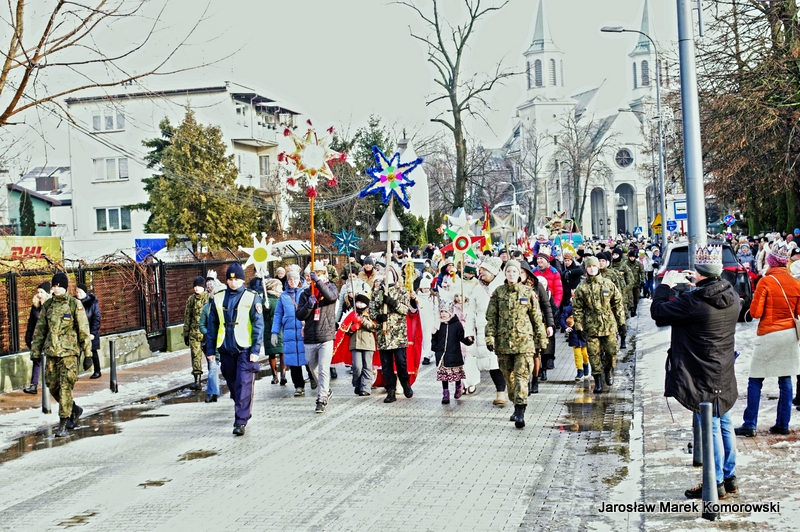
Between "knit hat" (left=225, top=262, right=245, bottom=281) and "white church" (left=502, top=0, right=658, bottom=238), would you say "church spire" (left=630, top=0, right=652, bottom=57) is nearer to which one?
"white church" (left=502, top=0, right=658, bottom=238)

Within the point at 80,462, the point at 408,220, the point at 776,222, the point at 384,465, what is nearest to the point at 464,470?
the point at 384,465

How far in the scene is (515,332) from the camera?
35.4 ft

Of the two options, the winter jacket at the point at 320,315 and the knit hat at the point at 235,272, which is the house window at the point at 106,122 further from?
the knit hat at the point at 235,272

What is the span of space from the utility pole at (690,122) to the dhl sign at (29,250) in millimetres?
11967

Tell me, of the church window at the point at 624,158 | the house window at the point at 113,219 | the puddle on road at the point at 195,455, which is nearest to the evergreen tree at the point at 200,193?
the house window at the point at 113,219

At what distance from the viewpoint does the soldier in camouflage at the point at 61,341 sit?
1148cm

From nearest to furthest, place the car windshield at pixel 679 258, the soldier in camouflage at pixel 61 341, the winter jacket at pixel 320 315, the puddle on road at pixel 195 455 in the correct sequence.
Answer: the puddle on road at pixel 195 455, the soldier in camouflage at pixel 61 341, the winter jacket at pixel 320 315, the car windshield at pixel 679 258

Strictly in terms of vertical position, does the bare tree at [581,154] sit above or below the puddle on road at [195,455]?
above

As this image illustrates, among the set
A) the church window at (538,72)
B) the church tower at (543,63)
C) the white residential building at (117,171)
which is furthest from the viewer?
the church window at (538,72)

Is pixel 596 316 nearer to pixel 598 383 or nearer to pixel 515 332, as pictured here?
pixel 598 383

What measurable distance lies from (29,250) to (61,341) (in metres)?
8.83

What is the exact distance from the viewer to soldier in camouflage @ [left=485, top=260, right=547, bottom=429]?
10758 millimetres

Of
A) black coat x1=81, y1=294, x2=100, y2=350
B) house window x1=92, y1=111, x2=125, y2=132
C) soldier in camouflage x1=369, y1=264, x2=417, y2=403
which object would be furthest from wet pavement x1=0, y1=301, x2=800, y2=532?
house window x1=92, y1=111, x2=125, y2=132

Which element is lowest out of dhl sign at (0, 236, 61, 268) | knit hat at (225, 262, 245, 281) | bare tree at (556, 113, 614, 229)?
knit hat at (225, 262, 245, 281)
